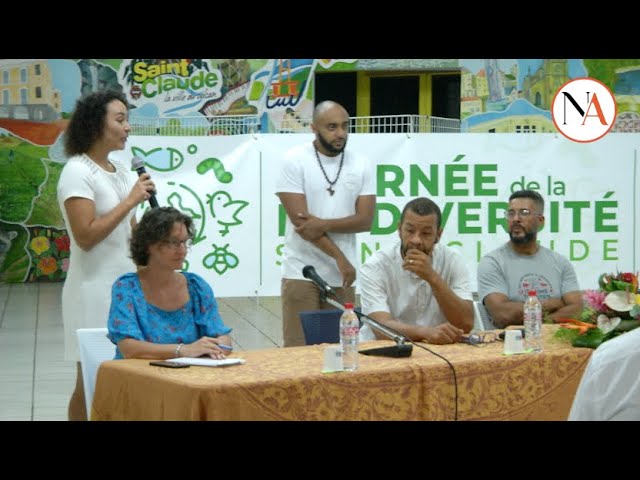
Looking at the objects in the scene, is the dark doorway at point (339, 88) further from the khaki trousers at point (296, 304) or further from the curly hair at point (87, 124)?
the curly hair at point (87, 124)

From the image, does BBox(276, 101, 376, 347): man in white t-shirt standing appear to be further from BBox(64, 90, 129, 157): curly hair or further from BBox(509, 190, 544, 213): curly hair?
BBox(64, 90, 129, 157): curly hair

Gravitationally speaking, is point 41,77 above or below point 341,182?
above

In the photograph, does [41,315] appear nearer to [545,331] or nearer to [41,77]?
[41,77]

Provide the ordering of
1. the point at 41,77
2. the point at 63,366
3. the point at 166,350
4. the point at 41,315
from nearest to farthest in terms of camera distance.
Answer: the point at 166,350 < the point at 63,366 < the point at 41,315 < the point at 41,77

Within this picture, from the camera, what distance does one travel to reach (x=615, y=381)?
204 cm

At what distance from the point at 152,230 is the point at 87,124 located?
899 mm

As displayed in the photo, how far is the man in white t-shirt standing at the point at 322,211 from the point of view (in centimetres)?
629

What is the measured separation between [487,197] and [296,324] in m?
3.34

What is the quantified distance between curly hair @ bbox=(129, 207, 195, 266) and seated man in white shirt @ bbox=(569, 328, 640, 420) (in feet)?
8.94

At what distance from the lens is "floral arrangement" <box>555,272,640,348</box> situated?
488cm

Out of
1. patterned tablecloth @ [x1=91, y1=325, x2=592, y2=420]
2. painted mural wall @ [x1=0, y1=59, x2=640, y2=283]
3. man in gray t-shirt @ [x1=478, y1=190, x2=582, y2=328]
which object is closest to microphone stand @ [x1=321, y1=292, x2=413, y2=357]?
patterned tablecloth @ [x1=91, y1=325, x2=592, y2=420]

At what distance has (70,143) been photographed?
5262 mm
